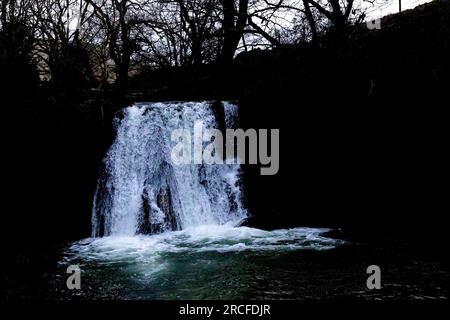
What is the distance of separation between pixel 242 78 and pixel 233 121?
4.44m

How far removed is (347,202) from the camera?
9.95m

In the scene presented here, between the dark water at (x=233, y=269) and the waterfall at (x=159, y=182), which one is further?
the waterfall at (x=159, y=182)

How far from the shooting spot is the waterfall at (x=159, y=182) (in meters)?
9.80

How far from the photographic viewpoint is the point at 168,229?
31.4 ft

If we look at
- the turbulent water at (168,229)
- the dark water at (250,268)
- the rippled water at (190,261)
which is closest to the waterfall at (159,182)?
the turbulent water at (168,229)

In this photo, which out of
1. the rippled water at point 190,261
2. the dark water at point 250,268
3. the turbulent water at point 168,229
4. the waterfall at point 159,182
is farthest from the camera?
the waterfall at point 159,182

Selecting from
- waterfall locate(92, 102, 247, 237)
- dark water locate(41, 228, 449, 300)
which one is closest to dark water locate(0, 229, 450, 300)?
dark water locate(41, 228, 449, 300)

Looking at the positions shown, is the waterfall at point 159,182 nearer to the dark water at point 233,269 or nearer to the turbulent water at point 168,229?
the turbulent water at point 168,229

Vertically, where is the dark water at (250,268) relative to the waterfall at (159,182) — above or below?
below

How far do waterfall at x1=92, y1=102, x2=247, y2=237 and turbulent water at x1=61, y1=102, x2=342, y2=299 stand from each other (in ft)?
0.08

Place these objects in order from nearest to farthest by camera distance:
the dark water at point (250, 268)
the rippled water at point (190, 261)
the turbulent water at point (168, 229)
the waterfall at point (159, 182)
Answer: the dark water at point (250, 268)
the rippled water at point (190, 261)
the turbulent water at point (168, 229)
the waterfall at point (159, 182)

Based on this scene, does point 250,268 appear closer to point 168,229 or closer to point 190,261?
point 190,261

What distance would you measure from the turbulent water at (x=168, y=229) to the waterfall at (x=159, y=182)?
3 cm

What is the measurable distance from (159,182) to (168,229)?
1360 millimetres
